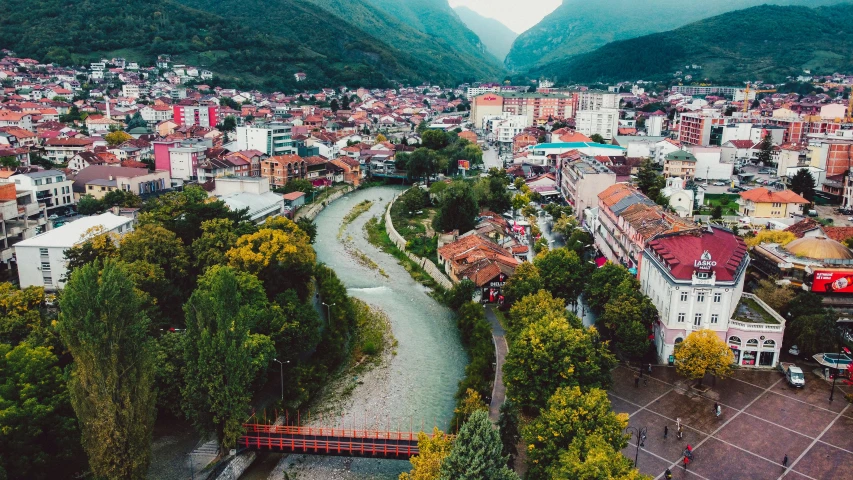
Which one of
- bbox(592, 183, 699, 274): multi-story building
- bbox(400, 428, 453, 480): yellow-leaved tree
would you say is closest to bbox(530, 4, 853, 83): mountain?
bbox(592, 183, 699, 274): multi-story building

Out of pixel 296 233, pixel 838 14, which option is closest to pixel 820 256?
pixel 296 233

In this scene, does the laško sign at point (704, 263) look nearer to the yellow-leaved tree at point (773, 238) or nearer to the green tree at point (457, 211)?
the yellow-leaved tree at point (773, 238)

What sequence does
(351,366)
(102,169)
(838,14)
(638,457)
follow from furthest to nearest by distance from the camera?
(838,14)
(102,169)
(351,366)
(638,457)

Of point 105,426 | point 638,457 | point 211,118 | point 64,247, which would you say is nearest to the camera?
point 105,426

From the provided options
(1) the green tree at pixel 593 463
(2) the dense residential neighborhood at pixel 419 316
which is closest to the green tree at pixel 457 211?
(2) the dense residential neighborhood at pixel 419 316

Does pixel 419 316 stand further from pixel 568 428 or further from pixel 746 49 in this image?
pixel 746 49

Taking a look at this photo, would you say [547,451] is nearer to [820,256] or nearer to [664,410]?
[664,410]
